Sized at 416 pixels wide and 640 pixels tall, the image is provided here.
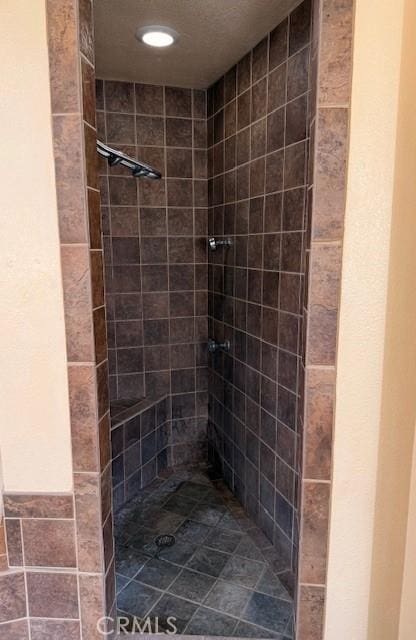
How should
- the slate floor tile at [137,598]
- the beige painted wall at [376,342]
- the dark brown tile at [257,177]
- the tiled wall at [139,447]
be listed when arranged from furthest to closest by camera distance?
A: the tiled wall at [139,447]
the dark brown tile at [257,177]
the slate floor tile at [137,598]
the beige painted wall at [376,342]

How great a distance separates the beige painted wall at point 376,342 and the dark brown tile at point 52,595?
660 millimetres

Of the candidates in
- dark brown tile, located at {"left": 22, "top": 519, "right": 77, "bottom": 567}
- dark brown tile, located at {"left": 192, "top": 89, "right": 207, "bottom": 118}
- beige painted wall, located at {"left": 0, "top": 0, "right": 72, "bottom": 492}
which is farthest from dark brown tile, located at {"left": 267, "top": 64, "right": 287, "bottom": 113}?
dark brown tile, located at {"left": 22, "top": 519, "right": 77, "bottom": 567}

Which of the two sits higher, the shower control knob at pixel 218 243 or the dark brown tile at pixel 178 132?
the dark brown tile at pixel 178 132

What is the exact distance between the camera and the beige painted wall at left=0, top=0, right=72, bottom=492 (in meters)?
0.83

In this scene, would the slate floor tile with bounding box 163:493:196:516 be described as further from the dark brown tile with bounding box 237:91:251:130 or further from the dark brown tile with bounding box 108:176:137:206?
the dark brown tile with bounding box 237:91:251:130

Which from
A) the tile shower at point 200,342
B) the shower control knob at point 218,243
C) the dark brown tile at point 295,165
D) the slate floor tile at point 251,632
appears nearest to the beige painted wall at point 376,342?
the tile shower at point 200,342

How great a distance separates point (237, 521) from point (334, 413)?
56.4 inches

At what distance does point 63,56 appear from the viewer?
82cm

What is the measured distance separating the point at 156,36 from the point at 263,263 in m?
1.09

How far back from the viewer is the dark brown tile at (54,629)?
3.37ft

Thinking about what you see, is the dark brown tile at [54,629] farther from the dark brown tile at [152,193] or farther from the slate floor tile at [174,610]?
the dark brown tile at [152,193]

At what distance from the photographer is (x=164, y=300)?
2516 millimetres

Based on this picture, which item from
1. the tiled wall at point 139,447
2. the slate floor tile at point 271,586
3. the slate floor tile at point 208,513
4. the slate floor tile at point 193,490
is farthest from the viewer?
the slate floor tile at point 193,490

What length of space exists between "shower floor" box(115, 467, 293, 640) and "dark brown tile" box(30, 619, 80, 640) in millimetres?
479
